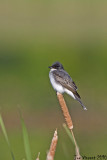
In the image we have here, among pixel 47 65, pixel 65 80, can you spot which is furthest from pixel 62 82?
pixel 47 65

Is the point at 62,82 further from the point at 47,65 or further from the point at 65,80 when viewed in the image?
the point at 47,65

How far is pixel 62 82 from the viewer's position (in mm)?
6941

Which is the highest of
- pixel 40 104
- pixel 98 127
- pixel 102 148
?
pixel 40 104

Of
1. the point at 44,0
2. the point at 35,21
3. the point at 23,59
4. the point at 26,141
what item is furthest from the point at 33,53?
the point at 26,141

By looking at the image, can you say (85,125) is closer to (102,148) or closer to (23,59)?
(102,148)

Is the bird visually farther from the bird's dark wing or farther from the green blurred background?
the green blurred background

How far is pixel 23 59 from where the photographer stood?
936 inches

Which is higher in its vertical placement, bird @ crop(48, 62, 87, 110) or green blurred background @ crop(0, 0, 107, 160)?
green blurred background @ crop(0, 0, 107, 160)

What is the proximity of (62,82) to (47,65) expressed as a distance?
1429 cm

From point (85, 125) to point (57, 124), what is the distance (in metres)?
0.71

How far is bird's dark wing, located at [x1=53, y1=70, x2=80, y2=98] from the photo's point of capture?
6669 mm

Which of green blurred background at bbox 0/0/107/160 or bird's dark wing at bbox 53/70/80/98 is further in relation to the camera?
green blurred background at bbox 0/0/107/160

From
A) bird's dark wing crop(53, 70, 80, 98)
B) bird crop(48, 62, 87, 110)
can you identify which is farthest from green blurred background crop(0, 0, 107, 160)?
bird's dark wing crop(53, 70, 80, 98)

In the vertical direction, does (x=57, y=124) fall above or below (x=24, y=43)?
below
